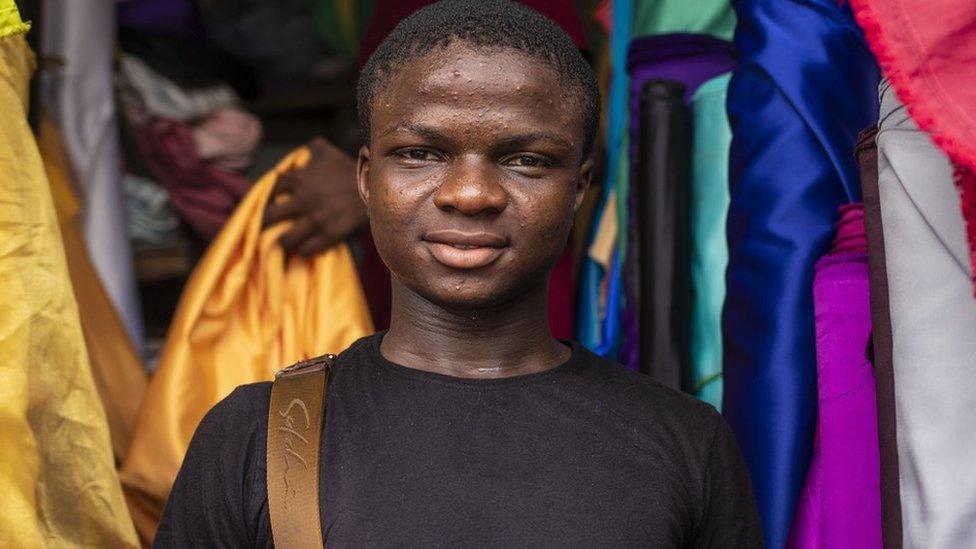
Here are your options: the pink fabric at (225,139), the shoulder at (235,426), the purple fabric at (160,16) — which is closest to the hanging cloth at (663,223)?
the shoulder at (235,426)

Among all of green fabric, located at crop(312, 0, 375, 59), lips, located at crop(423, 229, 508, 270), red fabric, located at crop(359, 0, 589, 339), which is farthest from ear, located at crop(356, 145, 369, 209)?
green fabric, located at crop(312, 0, 375, 59)

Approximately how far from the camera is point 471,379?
4.00 feet

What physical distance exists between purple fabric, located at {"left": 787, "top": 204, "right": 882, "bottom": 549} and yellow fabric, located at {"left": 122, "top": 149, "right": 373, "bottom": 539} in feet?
2.13

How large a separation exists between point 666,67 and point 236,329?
0.71 metres

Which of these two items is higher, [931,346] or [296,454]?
[931,346]

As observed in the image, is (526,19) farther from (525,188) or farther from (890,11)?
(890,11)

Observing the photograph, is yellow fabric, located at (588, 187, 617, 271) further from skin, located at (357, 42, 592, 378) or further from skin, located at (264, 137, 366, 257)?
skin, located at (357, 42, 592, 378)

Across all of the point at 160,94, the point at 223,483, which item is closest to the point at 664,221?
the point at 223,483

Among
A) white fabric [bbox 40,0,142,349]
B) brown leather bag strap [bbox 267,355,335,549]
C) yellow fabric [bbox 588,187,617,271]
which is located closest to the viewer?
brown leather bag strap [bbox 267,355,335,549]

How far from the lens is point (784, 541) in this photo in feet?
4.43

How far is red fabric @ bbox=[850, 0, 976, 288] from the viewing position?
0.95 meters

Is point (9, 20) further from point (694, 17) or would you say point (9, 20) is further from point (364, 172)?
point (694, 17)

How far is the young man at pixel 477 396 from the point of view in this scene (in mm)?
1137

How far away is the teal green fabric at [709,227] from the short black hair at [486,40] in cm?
44
